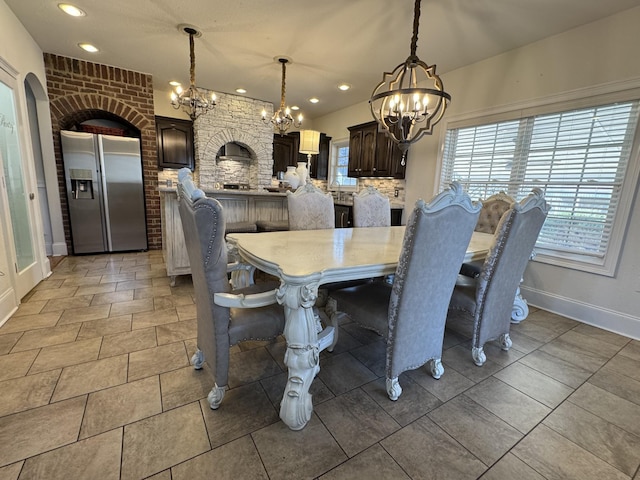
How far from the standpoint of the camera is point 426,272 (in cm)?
138

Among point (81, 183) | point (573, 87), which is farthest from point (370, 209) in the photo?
point (81, 183)

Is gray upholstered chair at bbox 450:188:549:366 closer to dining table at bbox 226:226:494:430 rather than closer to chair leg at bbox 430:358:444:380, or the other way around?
dining table at bbox 226:226:494:430

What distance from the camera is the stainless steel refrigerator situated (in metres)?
4.03

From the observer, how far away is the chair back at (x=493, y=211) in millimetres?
2771

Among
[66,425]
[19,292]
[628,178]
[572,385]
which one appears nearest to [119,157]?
[19,292]

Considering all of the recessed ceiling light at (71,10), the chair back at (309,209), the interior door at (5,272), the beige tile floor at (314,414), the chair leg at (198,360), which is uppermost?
the recessed ceiling light at (71,10)

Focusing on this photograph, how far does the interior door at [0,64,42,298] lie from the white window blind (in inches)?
192

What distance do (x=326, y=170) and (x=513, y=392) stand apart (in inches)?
212

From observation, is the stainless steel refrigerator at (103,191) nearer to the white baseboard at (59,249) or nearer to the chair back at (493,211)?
the white baseboard at (59,249)

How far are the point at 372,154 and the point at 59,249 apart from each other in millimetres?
4994

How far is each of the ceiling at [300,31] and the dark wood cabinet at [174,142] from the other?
113 cm

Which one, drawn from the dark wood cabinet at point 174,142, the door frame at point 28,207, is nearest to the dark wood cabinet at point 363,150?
the dark wood cabinet at point 174,142

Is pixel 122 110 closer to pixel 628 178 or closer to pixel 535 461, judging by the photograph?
pixel 535 461

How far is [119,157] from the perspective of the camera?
4242 mm
